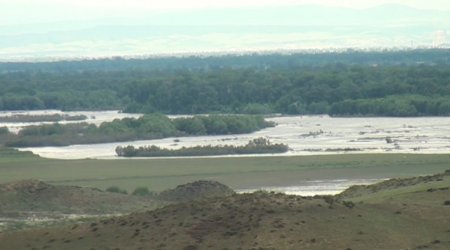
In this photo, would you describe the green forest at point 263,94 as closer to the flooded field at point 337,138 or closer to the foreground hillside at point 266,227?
the flooded field at point 337,138

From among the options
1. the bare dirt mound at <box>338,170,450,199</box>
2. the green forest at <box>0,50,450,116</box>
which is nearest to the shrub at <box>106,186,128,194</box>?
the bare dirt mound at <box>338,170,450,199</box>

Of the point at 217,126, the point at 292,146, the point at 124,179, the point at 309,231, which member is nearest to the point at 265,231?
the point at 309,231

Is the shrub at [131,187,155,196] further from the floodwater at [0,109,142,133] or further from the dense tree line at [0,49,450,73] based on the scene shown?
the dense tree line at [0,49,450,73]

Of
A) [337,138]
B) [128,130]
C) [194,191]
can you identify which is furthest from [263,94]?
[194,191]

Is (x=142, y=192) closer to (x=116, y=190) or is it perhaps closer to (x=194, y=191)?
(x=116, y=190)

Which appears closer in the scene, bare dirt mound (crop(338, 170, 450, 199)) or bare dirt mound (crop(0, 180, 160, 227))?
bare dirt mound (crop(338, 170, 450, 199))

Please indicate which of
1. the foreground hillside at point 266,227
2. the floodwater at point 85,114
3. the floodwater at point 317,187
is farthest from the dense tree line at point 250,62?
the foreground hillside at point 266,227

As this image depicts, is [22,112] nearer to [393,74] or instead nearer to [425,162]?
[393,74]
